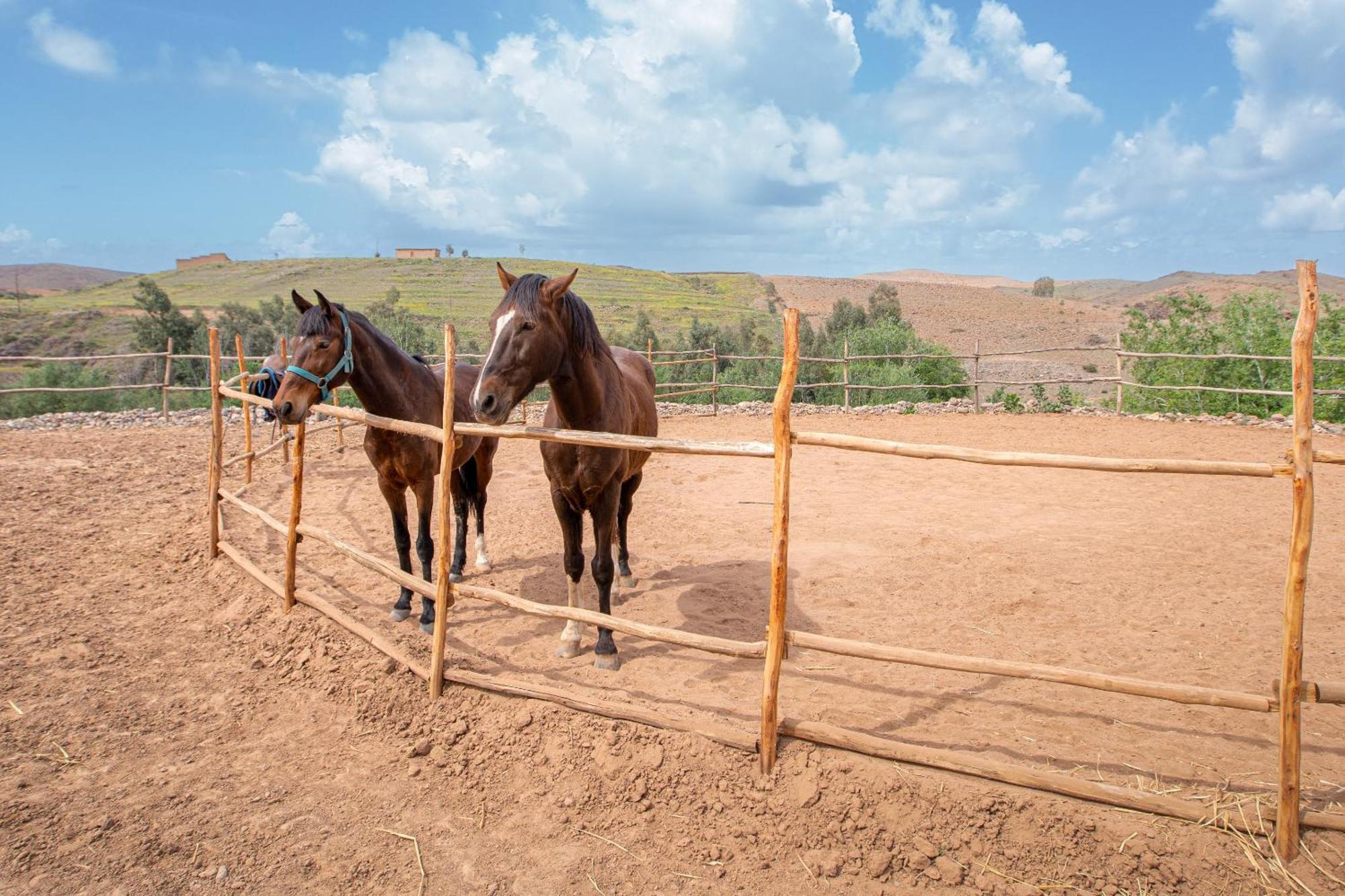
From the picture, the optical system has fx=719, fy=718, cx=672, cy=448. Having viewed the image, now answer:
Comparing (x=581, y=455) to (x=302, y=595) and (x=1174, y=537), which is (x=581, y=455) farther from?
(x=1174, y=537)

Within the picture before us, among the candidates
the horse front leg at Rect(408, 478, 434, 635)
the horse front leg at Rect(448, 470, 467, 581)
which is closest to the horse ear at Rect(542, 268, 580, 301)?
the horse front leg at Rect(408, 478, 434, 635)

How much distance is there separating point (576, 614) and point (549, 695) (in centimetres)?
38

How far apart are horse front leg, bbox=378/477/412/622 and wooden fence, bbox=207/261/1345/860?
44cm

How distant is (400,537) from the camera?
446 cm

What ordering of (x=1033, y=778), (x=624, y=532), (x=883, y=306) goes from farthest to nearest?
(x=883, y=306) < (x=624, y=532) < (x=1033, y=778)

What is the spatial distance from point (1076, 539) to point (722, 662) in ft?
12.6

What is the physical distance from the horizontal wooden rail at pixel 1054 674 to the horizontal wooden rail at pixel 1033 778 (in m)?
0.32

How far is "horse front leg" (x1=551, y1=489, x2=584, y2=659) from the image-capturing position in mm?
3811

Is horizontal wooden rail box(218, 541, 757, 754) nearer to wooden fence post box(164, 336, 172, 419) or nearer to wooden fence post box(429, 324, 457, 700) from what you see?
wooden fence post box(429, 324, 457, 700)

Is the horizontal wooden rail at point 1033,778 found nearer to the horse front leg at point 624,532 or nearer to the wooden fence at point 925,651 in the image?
the wooden fence at point 925,651

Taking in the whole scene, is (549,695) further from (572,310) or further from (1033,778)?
(1033,778)

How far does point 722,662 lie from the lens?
394cm

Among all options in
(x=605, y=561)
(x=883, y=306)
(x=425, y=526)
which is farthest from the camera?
(x=883, y=306)

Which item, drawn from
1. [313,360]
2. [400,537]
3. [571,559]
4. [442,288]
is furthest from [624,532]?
[442,288]
